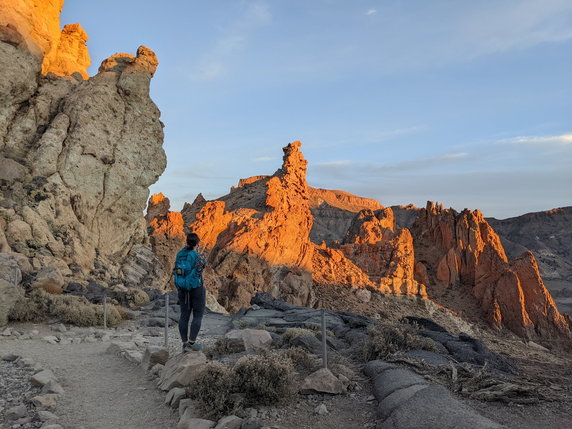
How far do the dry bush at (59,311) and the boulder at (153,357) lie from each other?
661 cm

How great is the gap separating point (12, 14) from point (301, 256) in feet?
102

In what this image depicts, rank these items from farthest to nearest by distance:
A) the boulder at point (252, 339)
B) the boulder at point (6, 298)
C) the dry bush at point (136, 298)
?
1. the dry bush at point (136, 298)
2. the boulder at point (6, 298)
3. the boulder at point (252, 339)

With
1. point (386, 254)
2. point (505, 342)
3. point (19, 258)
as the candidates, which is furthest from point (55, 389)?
point (386, 254)

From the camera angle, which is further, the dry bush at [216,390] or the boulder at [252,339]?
the boulder at [252,339]

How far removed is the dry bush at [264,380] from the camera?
211 inches

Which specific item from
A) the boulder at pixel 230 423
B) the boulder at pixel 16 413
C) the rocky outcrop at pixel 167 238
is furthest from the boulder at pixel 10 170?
the boulder at pixel 230 423

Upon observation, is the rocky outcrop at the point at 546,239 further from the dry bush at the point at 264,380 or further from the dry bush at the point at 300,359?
the dry bush at the point at 264,380

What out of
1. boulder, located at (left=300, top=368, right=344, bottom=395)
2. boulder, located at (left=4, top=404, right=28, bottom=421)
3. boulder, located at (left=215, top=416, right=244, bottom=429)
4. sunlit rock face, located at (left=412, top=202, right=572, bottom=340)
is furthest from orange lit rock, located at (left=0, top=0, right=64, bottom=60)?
sunlit rock face, located at (left=412, top=202, right=572, bottom=340)

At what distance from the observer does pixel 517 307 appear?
47.2 meters

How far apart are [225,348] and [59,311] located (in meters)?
8.13

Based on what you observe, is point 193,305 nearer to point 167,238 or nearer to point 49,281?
point 49,281

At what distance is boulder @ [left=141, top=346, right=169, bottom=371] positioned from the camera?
25.5 feet

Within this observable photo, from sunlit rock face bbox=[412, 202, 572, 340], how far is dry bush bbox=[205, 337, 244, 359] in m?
47.6

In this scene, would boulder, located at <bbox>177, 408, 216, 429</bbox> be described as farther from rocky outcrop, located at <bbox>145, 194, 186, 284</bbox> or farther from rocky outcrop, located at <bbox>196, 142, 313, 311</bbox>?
rocky outcrop, located at <bbox>196, 142, 313, 311</bbox>
